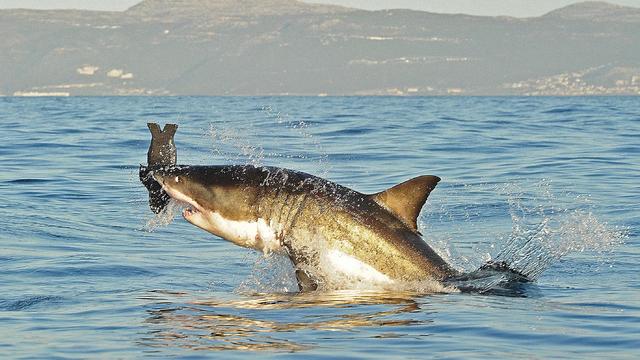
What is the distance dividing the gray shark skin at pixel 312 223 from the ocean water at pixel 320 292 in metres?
0.26

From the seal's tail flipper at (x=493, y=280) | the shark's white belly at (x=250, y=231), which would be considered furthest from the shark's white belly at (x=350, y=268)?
the seal's tail flipper at (x=493, y=280)

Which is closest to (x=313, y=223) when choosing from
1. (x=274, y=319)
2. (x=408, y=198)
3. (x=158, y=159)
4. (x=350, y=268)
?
(x=350, y=268)

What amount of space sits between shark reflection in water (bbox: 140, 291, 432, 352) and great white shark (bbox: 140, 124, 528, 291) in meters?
0.24

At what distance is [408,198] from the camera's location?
10.6 meters

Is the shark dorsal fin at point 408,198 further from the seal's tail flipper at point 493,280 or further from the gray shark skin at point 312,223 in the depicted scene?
the seal's tail flipper at point 493,280

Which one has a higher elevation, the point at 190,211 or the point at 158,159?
the point at 158,159

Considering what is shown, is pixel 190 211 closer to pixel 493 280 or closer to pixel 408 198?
pixel 408 198

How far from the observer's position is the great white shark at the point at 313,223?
1076cm

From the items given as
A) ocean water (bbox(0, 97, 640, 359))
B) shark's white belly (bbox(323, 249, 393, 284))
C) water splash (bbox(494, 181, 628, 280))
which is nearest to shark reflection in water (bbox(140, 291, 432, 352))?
ocean water (bbox(0, 97, 640, 359))

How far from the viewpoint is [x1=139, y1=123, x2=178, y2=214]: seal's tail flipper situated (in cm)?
1105


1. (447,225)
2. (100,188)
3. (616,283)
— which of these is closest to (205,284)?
(616,283)

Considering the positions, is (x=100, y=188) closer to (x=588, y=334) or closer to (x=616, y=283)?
(x=616, y=283)

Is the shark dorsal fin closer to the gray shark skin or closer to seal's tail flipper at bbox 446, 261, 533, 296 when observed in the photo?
the gray shark skin

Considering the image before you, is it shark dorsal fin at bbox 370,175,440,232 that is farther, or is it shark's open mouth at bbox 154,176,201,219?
shark's open mouth at bbox 154,176,201,219
